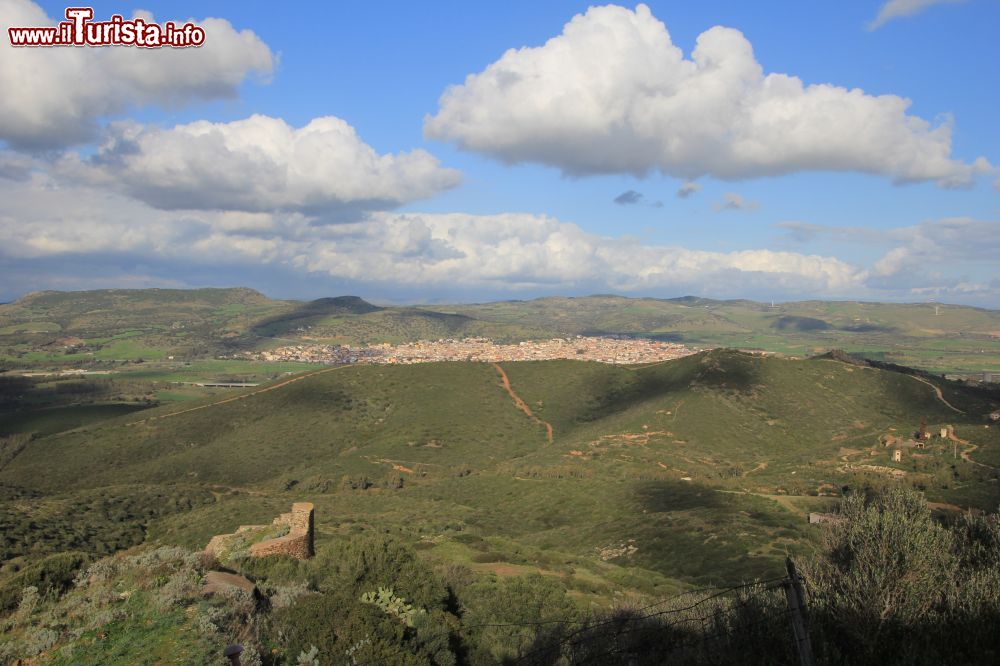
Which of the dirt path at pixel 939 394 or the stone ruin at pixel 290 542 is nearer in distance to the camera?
the stone ruin at pixel 290 542

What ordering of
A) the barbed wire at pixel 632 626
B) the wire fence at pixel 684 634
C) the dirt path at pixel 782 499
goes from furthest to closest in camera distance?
the dirt path at pixel 782 499 < the barbed wire at pixel 632 626 < the wire fence at pixel 684 634

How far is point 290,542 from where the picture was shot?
73.4 ft

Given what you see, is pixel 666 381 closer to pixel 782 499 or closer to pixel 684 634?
pixel 782 499

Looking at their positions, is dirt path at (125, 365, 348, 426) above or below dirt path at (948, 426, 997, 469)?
below

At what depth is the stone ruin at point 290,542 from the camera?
21941mm

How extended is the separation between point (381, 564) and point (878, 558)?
1423 cm

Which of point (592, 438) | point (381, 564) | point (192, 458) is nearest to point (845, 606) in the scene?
point (381, 564)

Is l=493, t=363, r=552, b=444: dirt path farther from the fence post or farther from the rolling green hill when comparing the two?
the fence post

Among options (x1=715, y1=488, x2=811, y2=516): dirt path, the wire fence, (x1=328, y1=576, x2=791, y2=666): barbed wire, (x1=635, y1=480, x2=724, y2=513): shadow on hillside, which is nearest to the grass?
(x1=635, y1=480, x2=724, y2=513): shadow on hillside

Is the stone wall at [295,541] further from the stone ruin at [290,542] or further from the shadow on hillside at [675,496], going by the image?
the shadow on hillside at [675,496]

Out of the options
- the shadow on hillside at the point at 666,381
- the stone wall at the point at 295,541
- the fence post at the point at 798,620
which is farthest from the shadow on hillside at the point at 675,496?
the shadow on hillside at the point at 666,381

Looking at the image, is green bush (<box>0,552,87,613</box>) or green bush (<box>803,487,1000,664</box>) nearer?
green bush (<box>803,487,1000,664</box>)

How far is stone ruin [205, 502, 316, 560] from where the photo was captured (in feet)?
72.0

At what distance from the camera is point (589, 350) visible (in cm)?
19600
